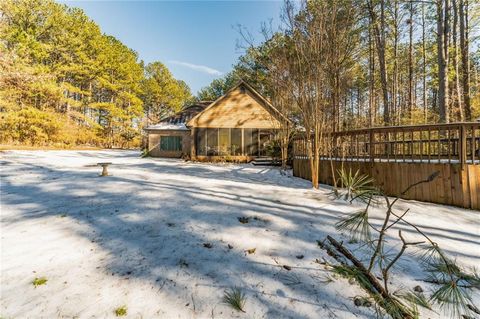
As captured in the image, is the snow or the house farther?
the snow

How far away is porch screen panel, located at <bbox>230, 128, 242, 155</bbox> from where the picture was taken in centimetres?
1777

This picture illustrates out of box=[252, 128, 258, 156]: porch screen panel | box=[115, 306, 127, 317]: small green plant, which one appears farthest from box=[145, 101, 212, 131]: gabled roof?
box=[115, 306, 127, 317]: small green plant

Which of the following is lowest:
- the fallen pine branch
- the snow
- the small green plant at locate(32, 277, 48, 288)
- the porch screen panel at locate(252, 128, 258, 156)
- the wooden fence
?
the small green plant at locate(32, 277, 48, 288)

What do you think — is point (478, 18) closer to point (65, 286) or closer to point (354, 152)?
point (354, 152)

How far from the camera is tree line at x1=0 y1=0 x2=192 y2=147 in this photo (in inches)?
811

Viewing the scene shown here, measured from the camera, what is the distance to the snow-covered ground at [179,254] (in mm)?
2105

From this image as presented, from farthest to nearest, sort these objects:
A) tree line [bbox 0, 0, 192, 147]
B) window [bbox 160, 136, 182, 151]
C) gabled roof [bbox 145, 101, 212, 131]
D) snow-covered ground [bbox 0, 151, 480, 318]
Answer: window [bbox 160, 136, 182, 151], gabled roof [bbox 145, 101, 212, 131], tree line [bbox 0, 0, 192, 147], snow-covered ground [bbox 0, 151, 480, 318]

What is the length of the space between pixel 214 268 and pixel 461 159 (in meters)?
6.36

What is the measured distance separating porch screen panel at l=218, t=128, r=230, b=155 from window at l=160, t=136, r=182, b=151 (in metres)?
6.13

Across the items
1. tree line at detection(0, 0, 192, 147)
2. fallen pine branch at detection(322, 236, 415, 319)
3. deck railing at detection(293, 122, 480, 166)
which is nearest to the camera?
fallen pine branch at detection(322, 236, 415, 319)

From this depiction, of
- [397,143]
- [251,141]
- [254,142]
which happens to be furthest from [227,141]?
[397,143]

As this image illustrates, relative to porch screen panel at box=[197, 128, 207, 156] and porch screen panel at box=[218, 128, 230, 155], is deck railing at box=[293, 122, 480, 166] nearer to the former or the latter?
porch screen panel at box=[218, 128, 230, 155]

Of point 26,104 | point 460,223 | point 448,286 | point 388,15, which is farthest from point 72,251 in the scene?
point 26,104

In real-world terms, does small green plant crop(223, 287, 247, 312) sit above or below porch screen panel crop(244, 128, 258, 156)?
below
